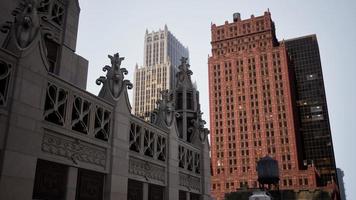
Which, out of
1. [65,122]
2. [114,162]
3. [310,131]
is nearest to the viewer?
[65,122]

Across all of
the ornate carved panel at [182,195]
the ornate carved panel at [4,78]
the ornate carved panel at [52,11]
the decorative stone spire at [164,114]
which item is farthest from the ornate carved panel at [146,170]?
the ornate carved panel at [52,11]

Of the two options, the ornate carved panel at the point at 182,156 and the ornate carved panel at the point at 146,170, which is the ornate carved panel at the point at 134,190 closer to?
the ornate carved panel at the point at 146,170

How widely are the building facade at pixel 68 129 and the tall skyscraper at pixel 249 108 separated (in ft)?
A: 383

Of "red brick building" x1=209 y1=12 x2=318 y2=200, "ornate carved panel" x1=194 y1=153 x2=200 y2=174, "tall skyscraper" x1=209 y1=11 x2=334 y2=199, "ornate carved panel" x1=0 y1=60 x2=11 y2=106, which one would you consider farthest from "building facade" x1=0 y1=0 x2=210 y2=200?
"red brick building" x1=209 y1=12 x2=318 y2=200

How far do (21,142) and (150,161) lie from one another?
36.8ft

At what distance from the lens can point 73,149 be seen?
19984 millimetres

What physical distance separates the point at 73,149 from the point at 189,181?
1439cm

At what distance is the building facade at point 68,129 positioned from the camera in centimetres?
1664

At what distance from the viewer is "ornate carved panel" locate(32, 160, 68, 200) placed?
1784 cm

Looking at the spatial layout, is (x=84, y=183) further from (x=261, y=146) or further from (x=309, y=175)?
(x=261, y=146)

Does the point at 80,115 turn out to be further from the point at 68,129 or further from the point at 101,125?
the point at 101,125

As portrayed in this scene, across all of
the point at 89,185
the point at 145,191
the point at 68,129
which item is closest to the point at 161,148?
the point at 145,191

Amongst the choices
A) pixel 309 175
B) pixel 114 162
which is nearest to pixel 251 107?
pixel 309 175

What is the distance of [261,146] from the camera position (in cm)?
14725
